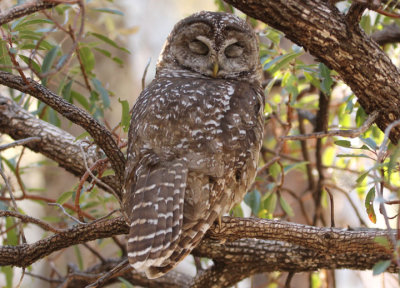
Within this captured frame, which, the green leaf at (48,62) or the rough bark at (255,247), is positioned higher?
the green leaf at (48,62)

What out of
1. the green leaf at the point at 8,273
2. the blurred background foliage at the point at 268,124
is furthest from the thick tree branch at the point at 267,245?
the green leaf at the point at 8,273

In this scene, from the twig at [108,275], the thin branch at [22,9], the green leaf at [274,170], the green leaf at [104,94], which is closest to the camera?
the thin branch at [22,9]

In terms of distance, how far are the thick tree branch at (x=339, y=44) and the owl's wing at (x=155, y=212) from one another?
744mm

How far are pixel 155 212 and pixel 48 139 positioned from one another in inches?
49.0

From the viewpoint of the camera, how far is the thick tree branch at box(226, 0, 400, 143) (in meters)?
2.33

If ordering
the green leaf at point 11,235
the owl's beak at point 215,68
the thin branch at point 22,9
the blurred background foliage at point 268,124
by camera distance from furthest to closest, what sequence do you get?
the green leaf at point 11,235 → the owl's beak at point 215,68 → the blurred background foliage at point 268,124 → the thin branch at point 22,9

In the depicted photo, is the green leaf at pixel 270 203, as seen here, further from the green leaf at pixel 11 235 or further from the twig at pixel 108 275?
the green leaf at pixel 11 235

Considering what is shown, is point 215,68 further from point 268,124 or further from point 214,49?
point 268,124

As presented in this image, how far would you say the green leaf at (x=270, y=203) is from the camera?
339cm

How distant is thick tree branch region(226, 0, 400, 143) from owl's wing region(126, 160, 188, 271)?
2.44 feet

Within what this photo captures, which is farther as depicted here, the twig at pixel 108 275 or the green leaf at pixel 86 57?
the green leaf at pixel 86 57

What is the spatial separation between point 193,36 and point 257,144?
850 mm

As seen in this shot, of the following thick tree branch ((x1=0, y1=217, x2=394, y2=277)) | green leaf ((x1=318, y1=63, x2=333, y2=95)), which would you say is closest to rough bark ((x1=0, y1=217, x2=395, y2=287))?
thick tree branch ((x1=0, y1=217, x2=394, y2=277))

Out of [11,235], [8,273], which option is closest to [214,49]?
[11,235]
